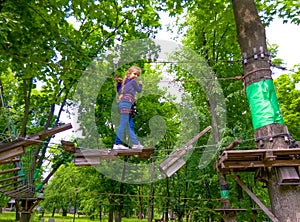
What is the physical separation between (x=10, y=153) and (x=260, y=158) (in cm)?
335

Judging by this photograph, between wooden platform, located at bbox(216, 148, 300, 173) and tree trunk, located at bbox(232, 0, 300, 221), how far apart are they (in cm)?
20

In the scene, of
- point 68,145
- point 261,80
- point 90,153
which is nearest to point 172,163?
point 90,153

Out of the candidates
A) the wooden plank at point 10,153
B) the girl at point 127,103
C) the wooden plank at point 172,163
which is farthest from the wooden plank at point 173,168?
the wooden plank at point 10,153

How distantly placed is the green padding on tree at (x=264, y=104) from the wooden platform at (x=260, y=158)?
54 centimetres

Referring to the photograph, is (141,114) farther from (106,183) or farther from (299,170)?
(299,170)

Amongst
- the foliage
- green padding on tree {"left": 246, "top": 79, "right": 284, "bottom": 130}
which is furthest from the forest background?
green padding on tree {"left": 246, "top": 79, "right": 284, "bottom": 130}

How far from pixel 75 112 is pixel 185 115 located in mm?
5553

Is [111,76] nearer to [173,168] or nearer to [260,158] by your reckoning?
[173,168]

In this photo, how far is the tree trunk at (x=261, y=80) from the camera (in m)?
3.63

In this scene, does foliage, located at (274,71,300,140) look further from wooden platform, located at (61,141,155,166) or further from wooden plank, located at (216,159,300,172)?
wooden platform, located at (61,141,155,166)

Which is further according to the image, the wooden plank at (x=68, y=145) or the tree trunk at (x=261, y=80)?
the wooden plank at (x=68, y=145)

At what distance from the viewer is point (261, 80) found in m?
4.23

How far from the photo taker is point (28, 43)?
509cm

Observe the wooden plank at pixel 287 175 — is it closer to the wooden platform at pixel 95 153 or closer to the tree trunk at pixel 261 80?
the tree trunk at pixel 261 80
